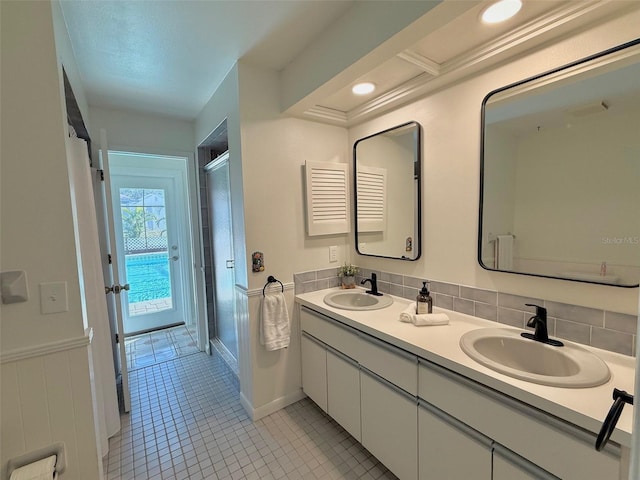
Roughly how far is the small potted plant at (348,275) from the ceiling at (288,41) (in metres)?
1.20

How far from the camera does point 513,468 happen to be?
100 cm

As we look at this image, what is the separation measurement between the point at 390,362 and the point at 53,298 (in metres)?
1.49

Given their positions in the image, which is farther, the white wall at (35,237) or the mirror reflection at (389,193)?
the mirror reflection at (389,193)

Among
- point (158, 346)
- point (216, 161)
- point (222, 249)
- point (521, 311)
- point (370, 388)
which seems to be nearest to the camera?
point (521, 311)

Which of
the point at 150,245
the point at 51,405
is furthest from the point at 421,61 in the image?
the point at 150,245

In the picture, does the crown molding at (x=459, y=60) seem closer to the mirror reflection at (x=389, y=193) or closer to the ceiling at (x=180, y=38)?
the mirror reflection at (x=389, y=193)

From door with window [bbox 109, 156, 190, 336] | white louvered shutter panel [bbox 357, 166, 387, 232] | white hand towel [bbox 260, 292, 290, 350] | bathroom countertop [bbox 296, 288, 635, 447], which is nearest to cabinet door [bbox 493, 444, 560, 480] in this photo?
bathroom countertop [bbox 296, 288, 635, 447]

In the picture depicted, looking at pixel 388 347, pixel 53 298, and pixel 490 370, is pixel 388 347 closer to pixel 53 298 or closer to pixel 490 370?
pixel 490 370

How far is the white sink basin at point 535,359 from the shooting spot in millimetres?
981

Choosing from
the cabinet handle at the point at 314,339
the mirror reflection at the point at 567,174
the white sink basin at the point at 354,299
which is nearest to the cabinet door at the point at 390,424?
the cabinet handle at the point at 314,339

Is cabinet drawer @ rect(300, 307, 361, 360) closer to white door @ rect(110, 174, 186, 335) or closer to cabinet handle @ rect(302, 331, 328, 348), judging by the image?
cabinet handle @ rect(302, 331, 328, 348)

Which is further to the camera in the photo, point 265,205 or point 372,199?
point 372,199

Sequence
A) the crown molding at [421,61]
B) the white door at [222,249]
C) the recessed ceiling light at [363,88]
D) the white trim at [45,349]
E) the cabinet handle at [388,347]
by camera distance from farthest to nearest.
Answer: the white door at [222,249]
the recessed ceiling light at [363,88]
the crown molding at [421,61]
the cabinet handle at [388,347]
the white trim at [45,349]

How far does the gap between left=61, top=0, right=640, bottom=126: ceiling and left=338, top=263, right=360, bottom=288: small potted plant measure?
1.20 metres
